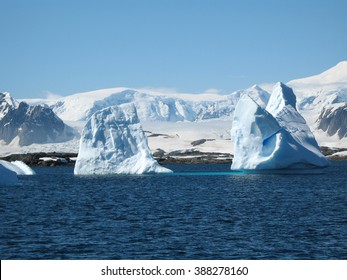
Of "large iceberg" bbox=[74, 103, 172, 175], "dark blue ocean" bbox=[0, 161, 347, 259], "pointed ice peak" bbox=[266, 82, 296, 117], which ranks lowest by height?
"dark blue ocean" bbox=[0, 161, 347, 259]

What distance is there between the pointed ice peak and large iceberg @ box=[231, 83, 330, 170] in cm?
706

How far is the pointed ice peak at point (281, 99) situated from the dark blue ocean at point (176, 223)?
81.3 ft

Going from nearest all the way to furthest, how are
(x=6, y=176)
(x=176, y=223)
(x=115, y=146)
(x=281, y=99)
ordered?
(x=176, y=223) → (x=6, y=176) → (x=115, y=146) → (x=281, y=99)

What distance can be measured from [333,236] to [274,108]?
6071 centimetres

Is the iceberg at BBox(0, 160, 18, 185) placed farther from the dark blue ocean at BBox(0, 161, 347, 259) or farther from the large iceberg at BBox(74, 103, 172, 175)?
the large iceberg at BBox(74, 103, 172, 175)

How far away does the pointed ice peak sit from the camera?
90963mm

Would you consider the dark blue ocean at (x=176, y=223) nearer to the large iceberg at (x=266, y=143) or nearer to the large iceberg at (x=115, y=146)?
the large iceberg at (x=266, y=143)

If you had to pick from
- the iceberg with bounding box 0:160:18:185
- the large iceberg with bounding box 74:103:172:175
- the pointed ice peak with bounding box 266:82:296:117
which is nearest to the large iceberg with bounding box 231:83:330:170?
the pointed ice peak with bounding box 266:82:296:117

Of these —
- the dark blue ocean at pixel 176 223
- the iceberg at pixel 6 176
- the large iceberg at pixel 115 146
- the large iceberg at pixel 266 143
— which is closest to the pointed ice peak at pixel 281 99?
the large iceberg at pixel 266 143

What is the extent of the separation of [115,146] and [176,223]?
4570 centimetres

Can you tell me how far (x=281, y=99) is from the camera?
304ft

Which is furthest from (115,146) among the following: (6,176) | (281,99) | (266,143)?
(281,99)

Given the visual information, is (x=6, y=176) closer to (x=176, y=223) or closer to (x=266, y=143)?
(x=266, y=143)

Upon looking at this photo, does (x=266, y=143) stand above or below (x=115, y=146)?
above
